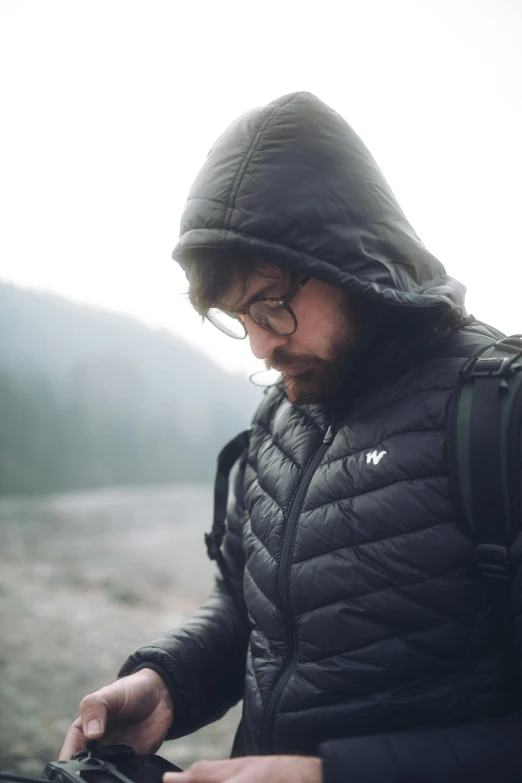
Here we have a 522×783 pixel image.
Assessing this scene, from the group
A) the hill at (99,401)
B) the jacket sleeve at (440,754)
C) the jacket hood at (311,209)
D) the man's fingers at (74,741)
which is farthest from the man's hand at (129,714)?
the hill at (99,401)

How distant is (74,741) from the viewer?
4.22 ft

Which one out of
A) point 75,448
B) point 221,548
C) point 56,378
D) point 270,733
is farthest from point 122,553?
point 270,733

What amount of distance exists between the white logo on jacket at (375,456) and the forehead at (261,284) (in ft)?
1.39

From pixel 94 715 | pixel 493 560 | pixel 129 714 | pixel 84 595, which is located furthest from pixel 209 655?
pixel 84 595

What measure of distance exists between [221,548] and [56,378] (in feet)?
13.0

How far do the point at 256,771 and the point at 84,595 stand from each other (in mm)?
3602

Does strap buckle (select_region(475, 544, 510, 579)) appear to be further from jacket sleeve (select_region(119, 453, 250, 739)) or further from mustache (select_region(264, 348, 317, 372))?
jacket sleeve (select_region(119, 453, 250, 739))

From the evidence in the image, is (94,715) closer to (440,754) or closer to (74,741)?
(74,741)

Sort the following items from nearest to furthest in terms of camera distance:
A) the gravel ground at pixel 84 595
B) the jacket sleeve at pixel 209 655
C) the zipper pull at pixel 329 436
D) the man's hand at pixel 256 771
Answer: the man's hand at pixel 256 771 < the zipper pull at pixel 329 436 < the jacket sleeve at pixel 209 655 < the gravel ground at pixel 84 595

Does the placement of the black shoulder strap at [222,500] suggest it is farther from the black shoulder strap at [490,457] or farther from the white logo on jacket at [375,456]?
the black shoulder strap at [490,457]

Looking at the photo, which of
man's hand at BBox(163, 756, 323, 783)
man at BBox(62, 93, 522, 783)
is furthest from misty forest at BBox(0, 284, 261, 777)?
man's hand at BBox(163, 756, 323, 783)

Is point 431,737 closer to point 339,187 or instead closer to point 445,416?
point 445,416

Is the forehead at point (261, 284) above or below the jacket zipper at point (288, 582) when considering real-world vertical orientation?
above

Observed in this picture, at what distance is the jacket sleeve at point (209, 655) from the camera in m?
1.51
